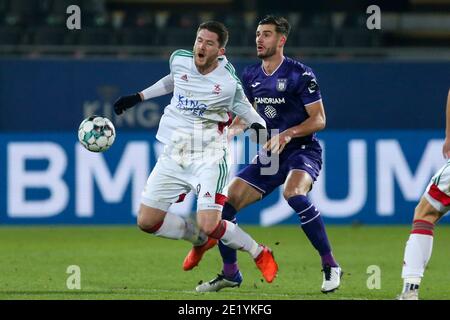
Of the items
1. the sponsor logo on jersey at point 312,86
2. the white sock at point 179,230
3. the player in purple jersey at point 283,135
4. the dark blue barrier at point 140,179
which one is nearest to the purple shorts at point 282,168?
the player in purple jersey at point 283,135

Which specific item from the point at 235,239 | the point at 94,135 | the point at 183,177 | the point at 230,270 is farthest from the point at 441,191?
the point at 94,135

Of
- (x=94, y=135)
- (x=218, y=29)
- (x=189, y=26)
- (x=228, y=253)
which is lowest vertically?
(x=228, y=253)

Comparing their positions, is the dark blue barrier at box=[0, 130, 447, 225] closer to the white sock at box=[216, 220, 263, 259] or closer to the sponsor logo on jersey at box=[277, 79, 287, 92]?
the sponsor logo on jersey at box=[277, 79, 287, 92]

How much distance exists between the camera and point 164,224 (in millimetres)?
Answer: 8688

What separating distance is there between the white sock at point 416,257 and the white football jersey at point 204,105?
5.29ft

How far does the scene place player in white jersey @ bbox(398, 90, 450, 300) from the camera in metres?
7.52

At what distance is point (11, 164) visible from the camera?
1409 cm

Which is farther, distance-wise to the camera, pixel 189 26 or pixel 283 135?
pixel 189 26

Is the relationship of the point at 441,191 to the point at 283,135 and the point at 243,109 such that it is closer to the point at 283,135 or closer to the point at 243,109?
the point at 283,135

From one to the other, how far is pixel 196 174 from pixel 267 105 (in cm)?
95

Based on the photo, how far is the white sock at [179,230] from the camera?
28.5ft

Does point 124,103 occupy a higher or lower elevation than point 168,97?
higher

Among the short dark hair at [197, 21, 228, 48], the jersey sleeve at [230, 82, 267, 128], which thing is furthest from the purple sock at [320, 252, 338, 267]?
the short dark hair at [197, 21, 228, 48]

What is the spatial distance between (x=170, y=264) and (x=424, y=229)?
3.58 meters
